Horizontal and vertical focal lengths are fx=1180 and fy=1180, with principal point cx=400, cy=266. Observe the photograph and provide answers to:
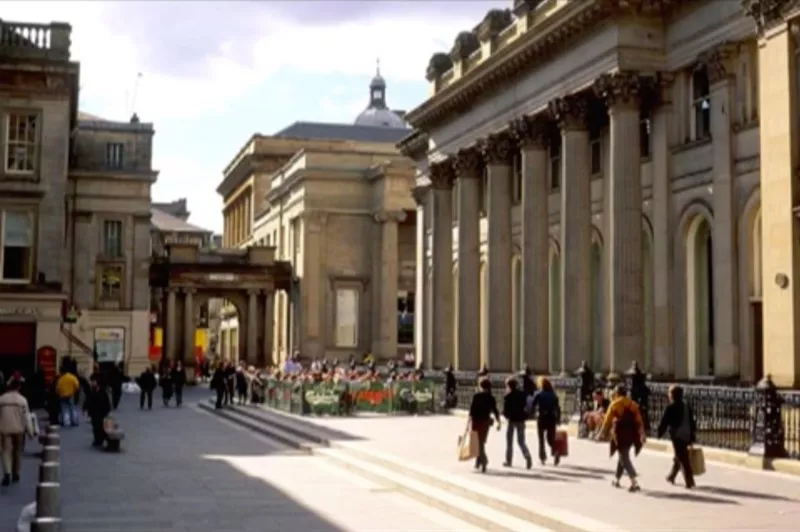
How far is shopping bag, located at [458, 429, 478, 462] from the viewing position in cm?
1984

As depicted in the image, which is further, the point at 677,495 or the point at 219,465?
the point at 219,465

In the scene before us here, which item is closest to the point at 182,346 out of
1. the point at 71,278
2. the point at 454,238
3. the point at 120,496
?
the point at 71,278

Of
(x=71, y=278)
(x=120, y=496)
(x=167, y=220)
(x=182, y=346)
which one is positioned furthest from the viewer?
(x=167, y=220)

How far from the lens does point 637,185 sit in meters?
31.3

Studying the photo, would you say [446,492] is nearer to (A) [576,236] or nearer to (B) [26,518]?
(B) [26,518]

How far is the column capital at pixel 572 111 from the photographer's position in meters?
34.2

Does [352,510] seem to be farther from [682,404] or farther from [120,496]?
[682,404]

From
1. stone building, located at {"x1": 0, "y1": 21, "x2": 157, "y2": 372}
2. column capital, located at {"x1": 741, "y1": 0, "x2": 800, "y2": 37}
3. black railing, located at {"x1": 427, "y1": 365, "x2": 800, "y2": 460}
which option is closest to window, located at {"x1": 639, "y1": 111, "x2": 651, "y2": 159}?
black railing, located at {"x1": 427, "y1": 365, "x2": 800, "y2": 460}

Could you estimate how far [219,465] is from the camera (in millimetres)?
22688

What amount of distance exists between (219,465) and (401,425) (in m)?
9.76

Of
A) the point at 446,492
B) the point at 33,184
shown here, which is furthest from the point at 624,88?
the point at 33,184

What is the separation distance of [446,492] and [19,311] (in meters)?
25.3

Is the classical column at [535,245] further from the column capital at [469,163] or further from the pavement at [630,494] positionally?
the pavement at [630,494]

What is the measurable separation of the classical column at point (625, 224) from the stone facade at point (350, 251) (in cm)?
3633
